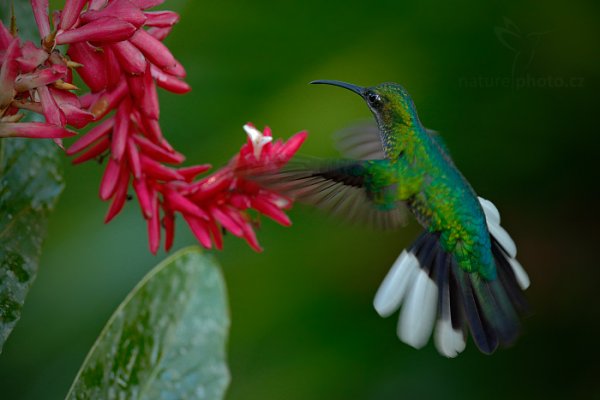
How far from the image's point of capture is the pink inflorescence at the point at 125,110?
0.84 metres

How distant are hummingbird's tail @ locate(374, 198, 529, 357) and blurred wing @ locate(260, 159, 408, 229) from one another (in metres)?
0.10

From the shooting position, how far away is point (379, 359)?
230 centimetres

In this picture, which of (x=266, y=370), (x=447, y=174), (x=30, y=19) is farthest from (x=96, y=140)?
(x=266, y=370)

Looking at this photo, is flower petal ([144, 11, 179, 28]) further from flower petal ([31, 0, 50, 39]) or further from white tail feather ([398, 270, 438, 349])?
white tail feather ([398, 270, 438, 349])

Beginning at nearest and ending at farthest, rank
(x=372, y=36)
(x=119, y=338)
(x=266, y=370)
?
1. (x=119, y=338)
2. (x=266, y=370)
3. (x=372, y=36)

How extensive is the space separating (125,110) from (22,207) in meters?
0.18

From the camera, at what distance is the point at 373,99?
1.41 m

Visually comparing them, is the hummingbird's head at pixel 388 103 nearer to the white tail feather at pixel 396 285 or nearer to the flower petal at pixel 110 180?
the white tail feather at pixel 396 285

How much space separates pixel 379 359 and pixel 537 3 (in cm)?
106

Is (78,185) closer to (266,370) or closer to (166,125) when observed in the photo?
(166,125)

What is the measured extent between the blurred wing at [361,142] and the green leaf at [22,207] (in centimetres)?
59

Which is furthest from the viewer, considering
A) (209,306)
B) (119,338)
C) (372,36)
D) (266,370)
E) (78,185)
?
(372,36)

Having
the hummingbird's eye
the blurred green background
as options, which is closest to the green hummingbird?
the hummingbird's eye

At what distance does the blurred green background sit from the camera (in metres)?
1.99
